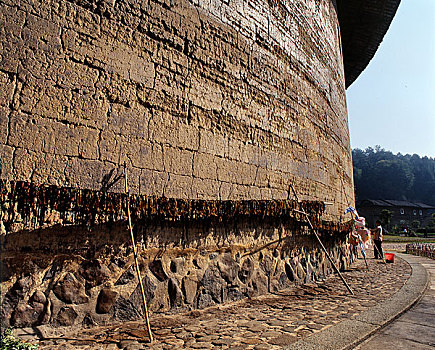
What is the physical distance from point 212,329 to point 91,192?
1894 millimetres

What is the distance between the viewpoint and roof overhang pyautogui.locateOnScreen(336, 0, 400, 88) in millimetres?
10531

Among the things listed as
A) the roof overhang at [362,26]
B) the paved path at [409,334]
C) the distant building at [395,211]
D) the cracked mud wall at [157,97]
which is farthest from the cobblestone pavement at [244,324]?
the distant building at [395,211]

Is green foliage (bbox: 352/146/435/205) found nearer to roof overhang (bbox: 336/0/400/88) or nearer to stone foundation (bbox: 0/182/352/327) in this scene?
roof overhang (bbox: 336/0/400/88)

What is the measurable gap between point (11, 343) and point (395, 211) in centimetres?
6388

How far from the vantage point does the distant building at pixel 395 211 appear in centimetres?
5306

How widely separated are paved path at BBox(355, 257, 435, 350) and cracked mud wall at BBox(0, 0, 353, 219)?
8.03 ft

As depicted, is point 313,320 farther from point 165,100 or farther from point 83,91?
point 83,91

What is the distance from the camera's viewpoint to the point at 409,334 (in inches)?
127

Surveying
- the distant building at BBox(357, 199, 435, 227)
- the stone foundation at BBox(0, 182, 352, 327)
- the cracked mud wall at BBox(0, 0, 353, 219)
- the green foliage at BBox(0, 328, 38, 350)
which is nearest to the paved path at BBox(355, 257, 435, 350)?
the stone foundation at BBox(0, 182, 352, 327)

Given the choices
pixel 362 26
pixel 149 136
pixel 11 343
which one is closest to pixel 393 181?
pixel 362 26

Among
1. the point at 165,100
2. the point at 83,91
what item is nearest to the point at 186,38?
the point at 165,100

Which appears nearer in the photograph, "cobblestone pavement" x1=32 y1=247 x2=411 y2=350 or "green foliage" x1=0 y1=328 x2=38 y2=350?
"green foliage" x1=0 y1=328 x2=38 y2=350

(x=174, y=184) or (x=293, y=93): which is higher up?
(x=293, y=93)

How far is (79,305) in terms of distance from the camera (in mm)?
3129
